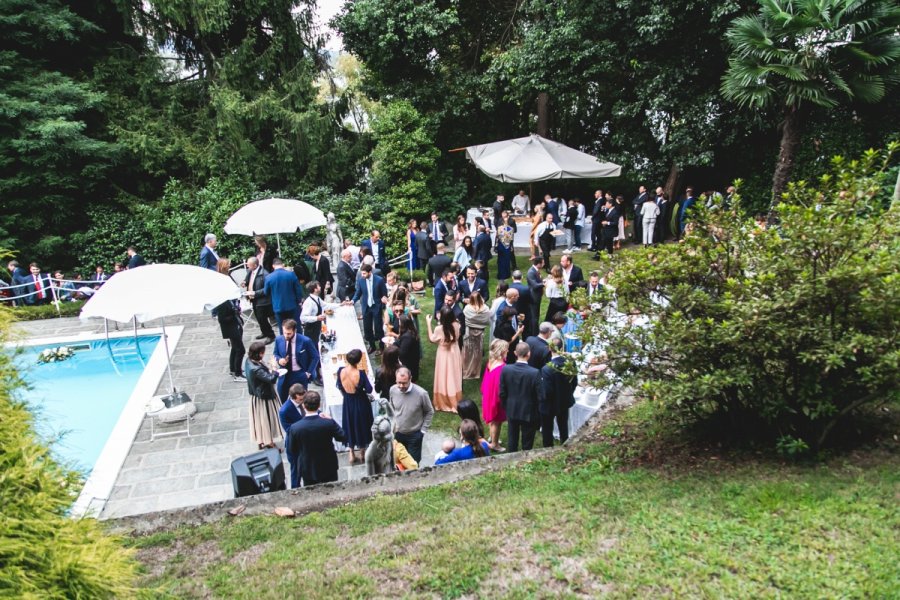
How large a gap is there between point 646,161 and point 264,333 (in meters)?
12.4

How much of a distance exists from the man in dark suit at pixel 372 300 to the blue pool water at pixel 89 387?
4545 mm

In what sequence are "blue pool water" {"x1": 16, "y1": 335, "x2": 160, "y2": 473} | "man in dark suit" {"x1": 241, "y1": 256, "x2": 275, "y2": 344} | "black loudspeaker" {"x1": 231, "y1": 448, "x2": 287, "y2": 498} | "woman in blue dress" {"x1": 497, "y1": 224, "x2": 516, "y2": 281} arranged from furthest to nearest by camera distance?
"woman in blue dress" {"x1": 497, "y1": 224, "x2": 516, "y2": 281} → "man in dark suit" {"x1": 241, "y1": 256, "x2": 275, "y2": 344} → "blue pool water" {"x1": 16, "y1": 335, "x2": 160, "y2": 473} → "black loudspeaker" {"x1": 231, "y1": 448, "x2": 287, "y2": 498}

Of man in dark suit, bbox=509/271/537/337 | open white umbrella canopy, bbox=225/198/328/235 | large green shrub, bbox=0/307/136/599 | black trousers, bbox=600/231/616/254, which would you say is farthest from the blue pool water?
black trousers, bbox=600/231/616/254

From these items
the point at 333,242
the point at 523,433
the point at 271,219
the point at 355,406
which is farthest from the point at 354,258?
the point at 523,433

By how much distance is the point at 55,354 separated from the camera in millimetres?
13172

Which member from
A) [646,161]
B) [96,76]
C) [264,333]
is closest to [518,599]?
[264,333]

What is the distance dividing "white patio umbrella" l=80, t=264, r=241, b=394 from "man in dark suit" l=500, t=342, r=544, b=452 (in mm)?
4439

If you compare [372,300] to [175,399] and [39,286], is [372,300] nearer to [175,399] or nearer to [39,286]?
[175,399]

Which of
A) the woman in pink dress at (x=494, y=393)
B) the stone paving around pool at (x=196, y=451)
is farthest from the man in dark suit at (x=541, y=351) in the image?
the stone paving around pool at (x=196, y=451)

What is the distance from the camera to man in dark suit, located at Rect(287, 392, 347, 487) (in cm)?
677

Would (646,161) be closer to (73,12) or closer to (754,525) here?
(754,525)

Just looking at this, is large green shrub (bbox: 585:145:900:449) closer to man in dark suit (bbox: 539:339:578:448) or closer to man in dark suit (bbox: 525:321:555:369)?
man in dark suit (bbox: 539:339:578:448)

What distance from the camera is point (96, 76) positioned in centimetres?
1858

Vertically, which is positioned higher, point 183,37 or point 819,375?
point 183,37
